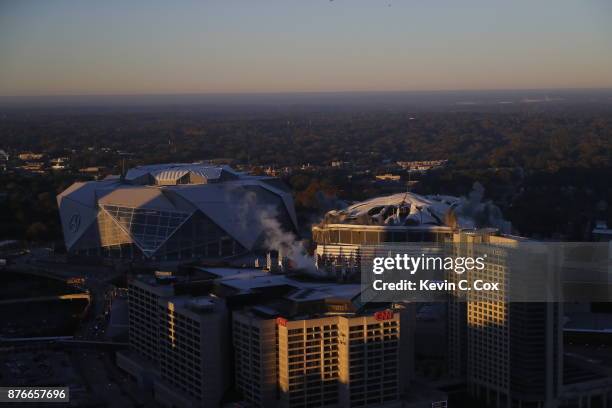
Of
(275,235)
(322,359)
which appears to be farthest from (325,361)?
(275,235)

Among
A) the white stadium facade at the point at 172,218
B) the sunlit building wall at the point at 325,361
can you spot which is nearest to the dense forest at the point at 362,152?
the white stadium facade at the point at 172,218

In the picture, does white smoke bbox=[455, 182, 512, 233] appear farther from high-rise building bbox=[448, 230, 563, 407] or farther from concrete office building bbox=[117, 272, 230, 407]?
concrete office building bbox=[117, 272, 230, 407]

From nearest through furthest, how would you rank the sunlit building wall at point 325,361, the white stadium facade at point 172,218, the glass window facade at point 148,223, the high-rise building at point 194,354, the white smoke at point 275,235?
the sunlit building wall at point 325,361
the high-rise building at point 194,354
the white smoke at point 275,235
the glass window facade at point 148,223
the white stadium facade at point 172,218

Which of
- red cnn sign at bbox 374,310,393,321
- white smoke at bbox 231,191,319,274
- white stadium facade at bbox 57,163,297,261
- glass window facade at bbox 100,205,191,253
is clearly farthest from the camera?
white smoke at bbox 231,191,319,274

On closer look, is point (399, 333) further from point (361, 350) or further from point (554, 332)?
point (554, 332)

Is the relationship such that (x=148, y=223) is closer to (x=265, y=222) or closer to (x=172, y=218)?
(x=172, y=218)

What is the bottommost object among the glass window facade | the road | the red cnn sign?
the road

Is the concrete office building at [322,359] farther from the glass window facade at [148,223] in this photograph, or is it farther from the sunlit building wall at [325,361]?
the glass window facade at [148,223]

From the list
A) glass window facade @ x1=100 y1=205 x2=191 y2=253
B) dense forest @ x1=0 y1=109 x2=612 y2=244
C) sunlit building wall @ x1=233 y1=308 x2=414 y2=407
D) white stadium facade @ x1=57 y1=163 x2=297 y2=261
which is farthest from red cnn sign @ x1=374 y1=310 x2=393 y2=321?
dense forest @ x1=0 y1=109 x2=612 y2=244
